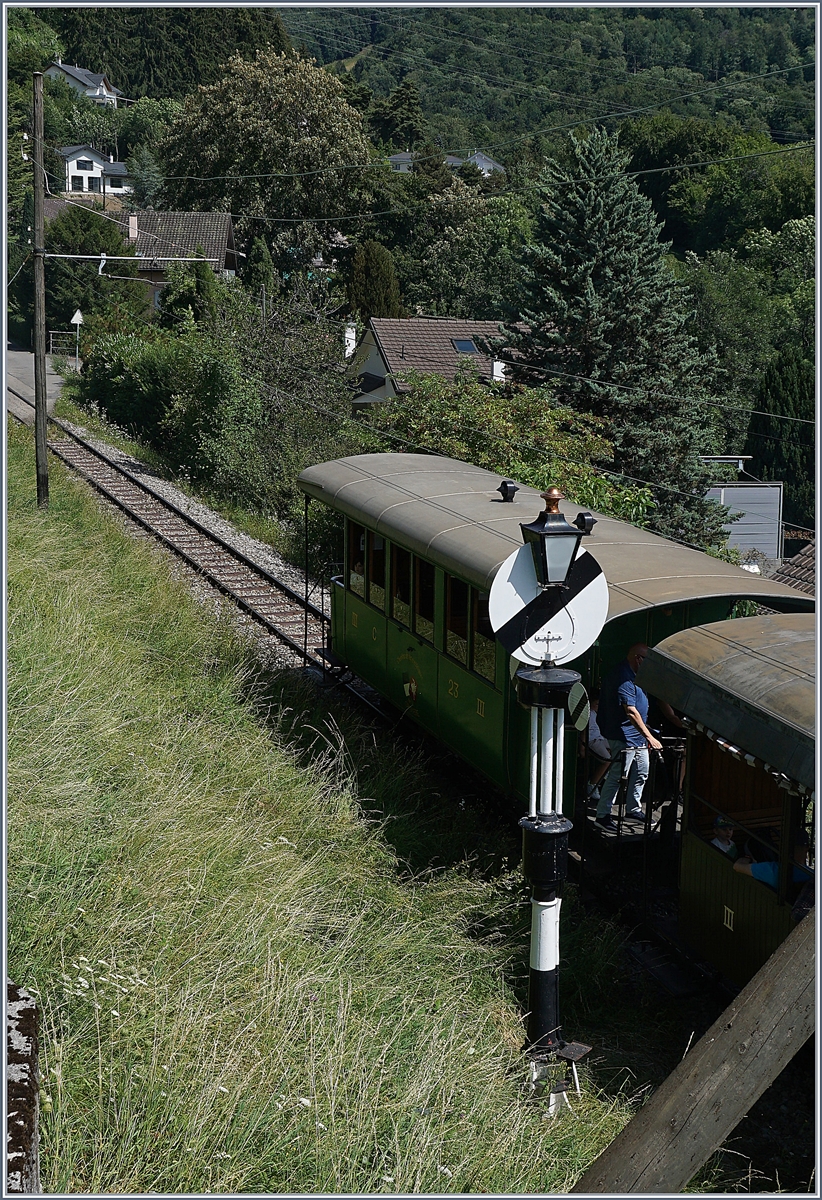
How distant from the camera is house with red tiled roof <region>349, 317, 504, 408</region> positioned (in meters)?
37.7

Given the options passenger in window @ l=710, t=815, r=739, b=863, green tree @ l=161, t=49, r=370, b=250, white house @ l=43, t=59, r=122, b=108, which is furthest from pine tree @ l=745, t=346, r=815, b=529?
white house @ l=43, t=59, r=122, b=108

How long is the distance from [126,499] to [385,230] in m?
41.5

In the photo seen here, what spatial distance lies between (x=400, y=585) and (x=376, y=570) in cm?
68

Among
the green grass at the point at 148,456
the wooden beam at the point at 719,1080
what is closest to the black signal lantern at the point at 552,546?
the wooden beam at the point at 719,1080

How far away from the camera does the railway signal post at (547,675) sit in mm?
5871

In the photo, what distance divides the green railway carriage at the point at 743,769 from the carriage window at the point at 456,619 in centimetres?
259

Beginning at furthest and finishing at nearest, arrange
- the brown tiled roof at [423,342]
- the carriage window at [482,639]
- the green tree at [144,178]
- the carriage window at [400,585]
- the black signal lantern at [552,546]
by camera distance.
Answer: the green tree at [144,178] → the brown tiled roof at [423,342] → the carriage window at [400,585] → the carriage window at [482,639] → the black signal lantern at [552,546]

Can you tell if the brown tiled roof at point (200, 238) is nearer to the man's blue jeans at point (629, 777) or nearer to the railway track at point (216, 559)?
the railway track at point (216, 559)

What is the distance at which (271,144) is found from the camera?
53625mm

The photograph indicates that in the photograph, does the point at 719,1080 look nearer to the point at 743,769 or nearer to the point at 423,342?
the point at 743,769

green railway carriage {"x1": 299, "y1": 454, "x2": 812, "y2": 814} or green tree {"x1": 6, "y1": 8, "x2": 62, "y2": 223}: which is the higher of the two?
green tree {"x1": 6, "y1": 8, "x2": 62, "y2": 223}

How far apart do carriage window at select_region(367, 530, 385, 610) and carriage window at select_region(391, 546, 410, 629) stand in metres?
0.29

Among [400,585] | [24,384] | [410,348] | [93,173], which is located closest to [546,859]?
[400,585]

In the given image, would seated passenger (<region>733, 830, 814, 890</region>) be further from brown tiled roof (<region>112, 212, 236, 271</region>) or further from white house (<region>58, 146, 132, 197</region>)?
white house (<region>58, 146, 132, 197</region>)
